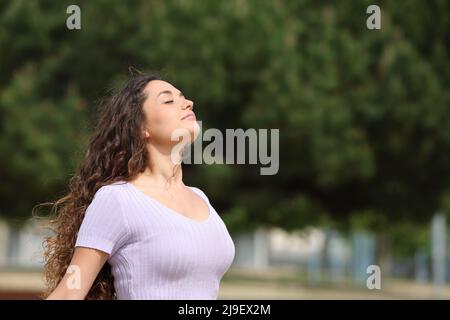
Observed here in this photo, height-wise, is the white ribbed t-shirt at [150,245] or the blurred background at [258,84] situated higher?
the blurred background at [258,84]

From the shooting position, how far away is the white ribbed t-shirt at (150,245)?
2145 millimetres

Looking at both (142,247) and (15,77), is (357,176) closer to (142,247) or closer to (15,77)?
(15,77)

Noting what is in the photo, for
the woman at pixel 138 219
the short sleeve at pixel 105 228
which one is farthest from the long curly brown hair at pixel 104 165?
the short sleeve at pixel 105 228

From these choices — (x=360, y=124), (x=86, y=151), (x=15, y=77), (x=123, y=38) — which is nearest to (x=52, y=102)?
(x=15, y=77)

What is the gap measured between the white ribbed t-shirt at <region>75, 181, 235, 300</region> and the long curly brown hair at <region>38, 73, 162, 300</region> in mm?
176

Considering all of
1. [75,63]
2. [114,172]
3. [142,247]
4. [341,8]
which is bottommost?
[142,247]

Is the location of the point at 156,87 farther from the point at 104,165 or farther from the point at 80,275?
the point at 80,275

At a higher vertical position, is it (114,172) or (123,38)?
(123,38)

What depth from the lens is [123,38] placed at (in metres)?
15.1

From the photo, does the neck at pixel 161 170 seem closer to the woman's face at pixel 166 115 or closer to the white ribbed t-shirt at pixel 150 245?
the woman's face at pixel 166 115

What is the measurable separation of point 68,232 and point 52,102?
1238 cm

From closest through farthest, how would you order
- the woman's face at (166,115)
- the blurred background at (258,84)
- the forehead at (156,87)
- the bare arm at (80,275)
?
the bare arm at (80,275) → the woman's face at (166,115) → the forehead at (156,87) → the blurred background at (258,84)

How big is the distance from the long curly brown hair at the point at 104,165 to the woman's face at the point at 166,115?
0.08 feet
